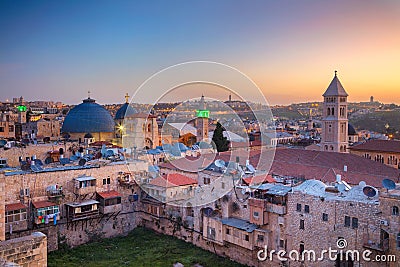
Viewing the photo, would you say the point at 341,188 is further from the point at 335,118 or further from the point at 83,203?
the point at 335,118

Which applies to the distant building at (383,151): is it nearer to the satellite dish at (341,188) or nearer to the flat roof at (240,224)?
the satellite dish at (341,188)

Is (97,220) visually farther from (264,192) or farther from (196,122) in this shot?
(196,122)

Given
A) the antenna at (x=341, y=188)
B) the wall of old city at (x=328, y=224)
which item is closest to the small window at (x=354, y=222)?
the wall of old city at (x=328, y=224)

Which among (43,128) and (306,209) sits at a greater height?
(43,128)

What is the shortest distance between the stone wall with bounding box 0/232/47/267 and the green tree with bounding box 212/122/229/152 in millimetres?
29237

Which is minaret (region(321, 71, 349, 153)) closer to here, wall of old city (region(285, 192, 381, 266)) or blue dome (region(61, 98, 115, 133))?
blue dome (region(61, 98, 115, 133))

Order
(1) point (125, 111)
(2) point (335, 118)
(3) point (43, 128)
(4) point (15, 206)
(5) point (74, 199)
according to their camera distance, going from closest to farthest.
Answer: (4) point (15, 206), (5) point (74, 199), (2) point (335, 118), (3) point (43, 128), (1) point (125, 111)

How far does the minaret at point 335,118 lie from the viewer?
131ft

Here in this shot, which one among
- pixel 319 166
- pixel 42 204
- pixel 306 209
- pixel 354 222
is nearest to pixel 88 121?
pixel 42 204

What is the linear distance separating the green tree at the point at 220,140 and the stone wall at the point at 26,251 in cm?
2924

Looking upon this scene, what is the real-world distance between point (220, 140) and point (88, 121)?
14.4 m

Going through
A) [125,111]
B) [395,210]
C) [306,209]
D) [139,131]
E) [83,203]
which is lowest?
[83,203]

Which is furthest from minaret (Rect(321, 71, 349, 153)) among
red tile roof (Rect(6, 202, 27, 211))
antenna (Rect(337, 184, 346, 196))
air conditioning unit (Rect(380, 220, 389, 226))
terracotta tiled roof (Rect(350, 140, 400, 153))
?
red tile roof (Rect(6, 202, 27, 211))

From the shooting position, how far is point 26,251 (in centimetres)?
884
